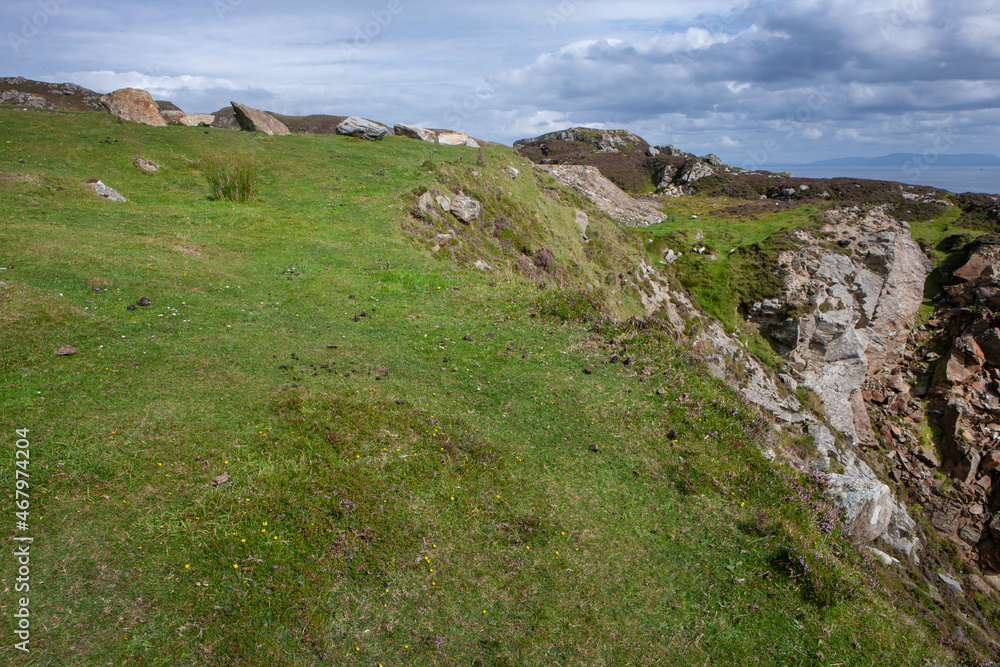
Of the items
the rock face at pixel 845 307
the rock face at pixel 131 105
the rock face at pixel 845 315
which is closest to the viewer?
the rock face at pixel 845 315

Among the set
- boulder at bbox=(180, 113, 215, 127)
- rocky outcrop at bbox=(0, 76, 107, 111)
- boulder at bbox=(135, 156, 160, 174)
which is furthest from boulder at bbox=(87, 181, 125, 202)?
rocky outcrop at bbox=(0, 76, 107, 111)

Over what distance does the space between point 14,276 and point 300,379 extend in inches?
402

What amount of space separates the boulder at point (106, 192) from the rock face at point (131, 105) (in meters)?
17.6

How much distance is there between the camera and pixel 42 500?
27.5 feet

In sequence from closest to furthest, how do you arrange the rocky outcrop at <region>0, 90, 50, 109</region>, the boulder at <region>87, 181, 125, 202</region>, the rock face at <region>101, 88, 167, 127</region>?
the boulder at <region>87, 181, 125, 202</region> → the rock face at <region>101, 88, 167, 127</region> → the rocky outcrop at <region>0, 90, 50, 109</region>

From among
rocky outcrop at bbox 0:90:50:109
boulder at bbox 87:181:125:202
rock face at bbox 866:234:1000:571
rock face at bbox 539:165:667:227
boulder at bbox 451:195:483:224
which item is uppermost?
rocky outcrop at bbox 0:90:50:109

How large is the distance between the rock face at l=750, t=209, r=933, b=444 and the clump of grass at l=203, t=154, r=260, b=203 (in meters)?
37.0

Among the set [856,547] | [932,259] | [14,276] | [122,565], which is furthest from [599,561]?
[932,259]

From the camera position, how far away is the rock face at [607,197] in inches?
2264

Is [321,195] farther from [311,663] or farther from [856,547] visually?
[856,547]

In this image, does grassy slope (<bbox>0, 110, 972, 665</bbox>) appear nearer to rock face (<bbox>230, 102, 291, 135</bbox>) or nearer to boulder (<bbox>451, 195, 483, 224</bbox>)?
boulder (<bbox>451, 195, 483, 224</bbox>)

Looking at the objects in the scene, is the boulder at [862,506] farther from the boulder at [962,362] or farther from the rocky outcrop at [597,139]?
the rocky outcrop at [597,139]

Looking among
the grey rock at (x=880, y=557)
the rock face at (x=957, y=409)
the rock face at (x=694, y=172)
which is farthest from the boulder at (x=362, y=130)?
the rock face at (x=694, y=172)

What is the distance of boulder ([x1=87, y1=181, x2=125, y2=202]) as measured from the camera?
79.1ft
